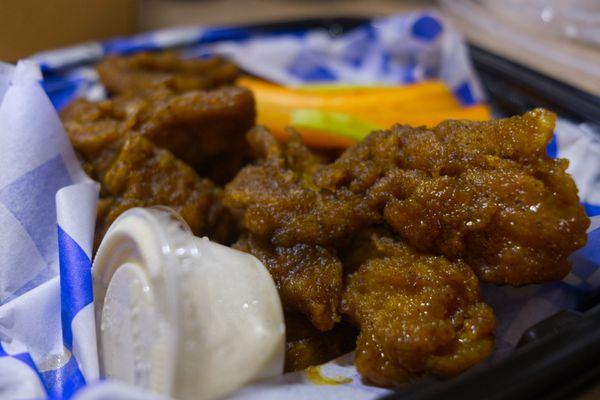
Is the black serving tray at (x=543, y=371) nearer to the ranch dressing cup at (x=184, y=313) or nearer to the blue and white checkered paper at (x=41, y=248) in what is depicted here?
the ranch dressing cup at (x=184, y=313)

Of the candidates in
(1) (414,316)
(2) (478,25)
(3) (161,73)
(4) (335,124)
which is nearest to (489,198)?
(1) (414,316)

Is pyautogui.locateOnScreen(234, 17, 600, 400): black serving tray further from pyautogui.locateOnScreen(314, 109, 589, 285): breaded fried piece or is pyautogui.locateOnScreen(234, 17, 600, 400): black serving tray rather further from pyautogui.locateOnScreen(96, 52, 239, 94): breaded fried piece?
A: pyautogui.locateOnScreen(96, 52, 239, 94): breaded fried piece

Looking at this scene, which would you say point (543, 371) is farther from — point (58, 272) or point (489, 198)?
point (58, 272)

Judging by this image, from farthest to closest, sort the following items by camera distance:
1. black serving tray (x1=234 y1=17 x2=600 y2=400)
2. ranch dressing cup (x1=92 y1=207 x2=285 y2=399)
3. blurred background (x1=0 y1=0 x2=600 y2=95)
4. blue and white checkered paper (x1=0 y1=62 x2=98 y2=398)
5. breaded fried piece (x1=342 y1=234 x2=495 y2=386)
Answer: blurred background (x1=0 y1=0 x2=600 y2=95)
blue and white checkered paper (x1=0 y1=62 x2=98 y2=398)
breaded fried piece (x1=342 y1=234 x2=495 y2=386)
ranch dressing cup (x1=92 y1=207 x2=285 y2=399)
black serving tray (x1=234 y1=17 x2=600 y2=400)

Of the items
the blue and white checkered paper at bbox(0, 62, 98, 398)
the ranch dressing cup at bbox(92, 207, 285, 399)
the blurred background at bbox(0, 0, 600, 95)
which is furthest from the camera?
the blurred background at bbox(0, 0, 600, 95)

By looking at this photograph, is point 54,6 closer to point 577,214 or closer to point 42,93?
point 42,93

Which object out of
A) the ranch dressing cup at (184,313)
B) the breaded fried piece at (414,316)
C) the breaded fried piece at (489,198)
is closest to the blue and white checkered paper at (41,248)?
the ranch dressing cup at (184,313)

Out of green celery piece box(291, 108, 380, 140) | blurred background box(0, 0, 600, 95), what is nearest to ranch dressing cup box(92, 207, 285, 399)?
green celery piece box(291, 108, 380, 140)
